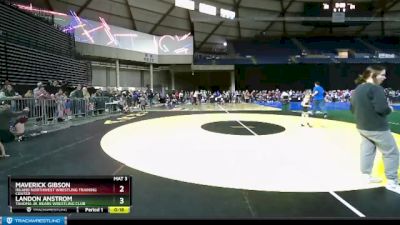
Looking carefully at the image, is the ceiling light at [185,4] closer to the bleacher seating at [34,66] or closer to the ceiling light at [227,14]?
the ceiling light at [227,14]

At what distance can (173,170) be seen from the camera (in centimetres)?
464

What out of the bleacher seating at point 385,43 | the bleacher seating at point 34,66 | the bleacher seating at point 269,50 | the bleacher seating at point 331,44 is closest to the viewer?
the bleacher seating at point 34,66

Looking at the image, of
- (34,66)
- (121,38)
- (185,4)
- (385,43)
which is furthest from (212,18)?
(385,43)

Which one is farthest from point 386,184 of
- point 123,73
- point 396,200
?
point 123,73

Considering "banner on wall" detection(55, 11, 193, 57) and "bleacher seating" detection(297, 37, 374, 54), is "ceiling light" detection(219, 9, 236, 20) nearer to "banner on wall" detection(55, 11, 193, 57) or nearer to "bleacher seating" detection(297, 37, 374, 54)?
"banner on wall" detection(55, 11, 193, 57)

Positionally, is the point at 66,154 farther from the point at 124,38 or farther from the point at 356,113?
the point at 124,38

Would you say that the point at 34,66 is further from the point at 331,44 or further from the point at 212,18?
the point at 331,44

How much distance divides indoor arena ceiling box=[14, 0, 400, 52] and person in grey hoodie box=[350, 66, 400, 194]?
82.6 ft

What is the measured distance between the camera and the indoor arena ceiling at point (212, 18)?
28.6 metres

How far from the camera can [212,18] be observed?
32219mm
